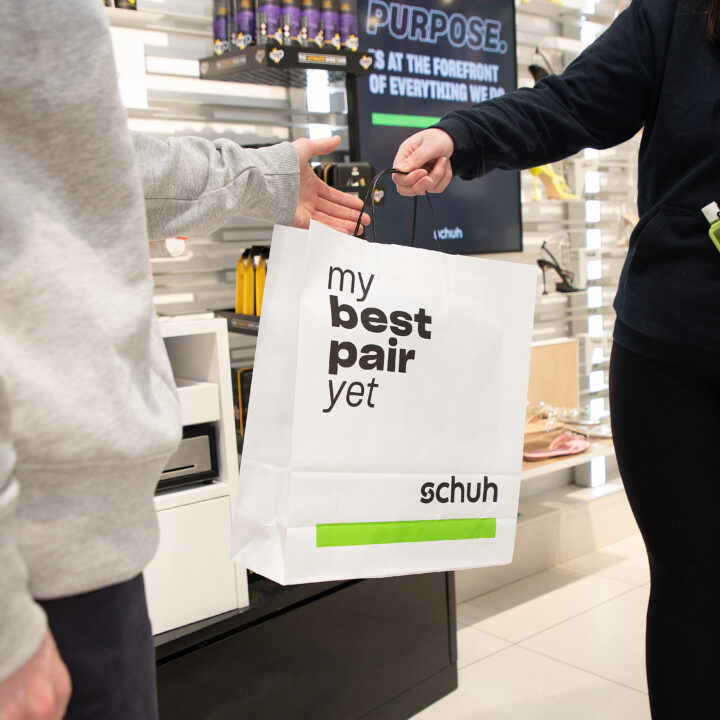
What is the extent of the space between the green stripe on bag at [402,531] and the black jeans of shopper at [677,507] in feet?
0.89

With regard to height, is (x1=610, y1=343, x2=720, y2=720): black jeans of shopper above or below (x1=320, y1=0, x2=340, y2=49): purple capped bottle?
below

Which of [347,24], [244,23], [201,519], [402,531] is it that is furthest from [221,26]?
[402,531]

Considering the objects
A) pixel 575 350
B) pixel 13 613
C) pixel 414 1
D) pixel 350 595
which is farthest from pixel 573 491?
pixel 13 613

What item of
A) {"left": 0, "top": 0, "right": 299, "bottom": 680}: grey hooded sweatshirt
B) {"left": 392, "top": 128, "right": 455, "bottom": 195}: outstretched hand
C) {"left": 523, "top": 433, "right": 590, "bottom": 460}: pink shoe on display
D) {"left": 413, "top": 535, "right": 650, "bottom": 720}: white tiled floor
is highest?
{"left": 392, "top": 128, "right": 455, "bottom": 195}: outstretched hand

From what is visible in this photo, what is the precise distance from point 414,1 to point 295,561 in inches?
92.5

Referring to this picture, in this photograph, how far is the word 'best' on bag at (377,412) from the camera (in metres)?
1.00

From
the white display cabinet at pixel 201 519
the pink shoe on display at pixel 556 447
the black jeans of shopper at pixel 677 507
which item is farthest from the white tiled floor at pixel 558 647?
the black jeans of shopper at pixel 677 507

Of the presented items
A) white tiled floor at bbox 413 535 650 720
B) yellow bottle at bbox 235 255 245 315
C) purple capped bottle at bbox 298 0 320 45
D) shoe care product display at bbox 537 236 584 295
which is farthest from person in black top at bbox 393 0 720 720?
shoe care product display at bbox 537 236 584 295

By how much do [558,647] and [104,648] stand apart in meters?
2.19

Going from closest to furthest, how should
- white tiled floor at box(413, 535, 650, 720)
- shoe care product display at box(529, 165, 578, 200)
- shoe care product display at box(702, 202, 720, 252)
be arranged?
shoe care product display at box(702, 202, 720, 252) → white tiled floor at box(413, 535, 650, 720) → shoe care product display at box(529, 165, 578, 200)

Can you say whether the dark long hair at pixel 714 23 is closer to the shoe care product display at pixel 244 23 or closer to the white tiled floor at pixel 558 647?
the shoe care product display at pixel 244 23

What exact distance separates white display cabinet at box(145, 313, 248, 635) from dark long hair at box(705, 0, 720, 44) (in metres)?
1.11

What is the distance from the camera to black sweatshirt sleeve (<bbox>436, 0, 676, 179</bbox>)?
4.05ft

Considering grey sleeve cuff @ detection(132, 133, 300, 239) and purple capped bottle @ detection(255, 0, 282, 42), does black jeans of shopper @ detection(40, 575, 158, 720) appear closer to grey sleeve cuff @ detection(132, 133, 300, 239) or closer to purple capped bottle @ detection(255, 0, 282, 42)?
grey sleeve cuff @ detection(132, 133, 300, 239)
